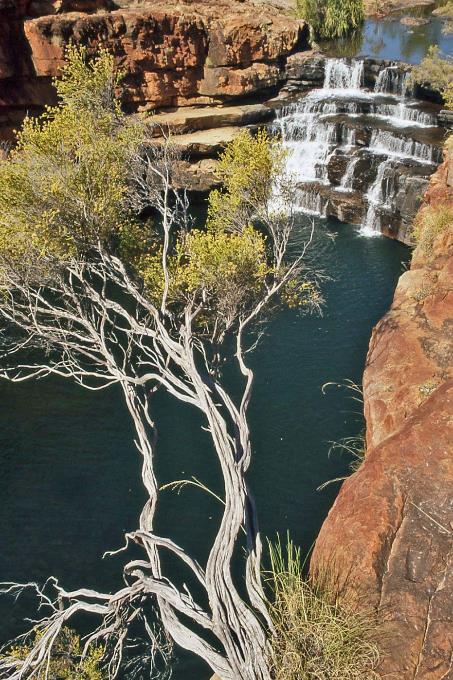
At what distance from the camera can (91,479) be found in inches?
731

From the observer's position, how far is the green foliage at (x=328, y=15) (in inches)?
2078

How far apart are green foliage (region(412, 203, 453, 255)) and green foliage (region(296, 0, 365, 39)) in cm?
3636

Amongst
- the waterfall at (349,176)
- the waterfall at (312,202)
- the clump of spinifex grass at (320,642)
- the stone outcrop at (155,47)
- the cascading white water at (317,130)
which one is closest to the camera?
the clump of spinifex grass at (320,642)

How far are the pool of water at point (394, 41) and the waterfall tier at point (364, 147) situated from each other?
8.21 m

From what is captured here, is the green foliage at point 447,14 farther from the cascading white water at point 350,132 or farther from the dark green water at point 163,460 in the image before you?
the dark green water at point 163,460

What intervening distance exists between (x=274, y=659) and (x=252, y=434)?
10.9m

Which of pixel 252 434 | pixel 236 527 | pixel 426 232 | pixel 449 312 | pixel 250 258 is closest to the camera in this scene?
pixel 236 527

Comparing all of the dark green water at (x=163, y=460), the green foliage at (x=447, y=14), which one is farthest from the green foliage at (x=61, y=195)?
the green foliage at (x=447, y=14)

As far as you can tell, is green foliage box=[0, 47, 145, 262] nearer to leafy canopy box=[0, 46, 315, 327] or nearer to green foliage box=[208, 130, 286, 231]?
leafy canopy box=[0, 46, 315, 327]

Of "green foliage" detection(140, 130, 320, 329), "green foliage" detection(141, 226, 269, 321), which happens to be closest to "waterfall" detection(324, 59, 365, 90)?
"green foliage" detection(140, 130, 320, 329)

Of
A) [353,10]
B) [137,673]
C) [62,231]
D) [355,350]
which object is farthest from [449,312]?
[353,10]

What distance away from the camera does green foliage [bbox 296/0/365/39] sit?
52.8 metres

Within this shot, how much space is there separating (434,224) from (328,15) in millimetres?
39064

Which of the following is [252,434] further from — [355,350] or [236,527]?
→ [236,527]
